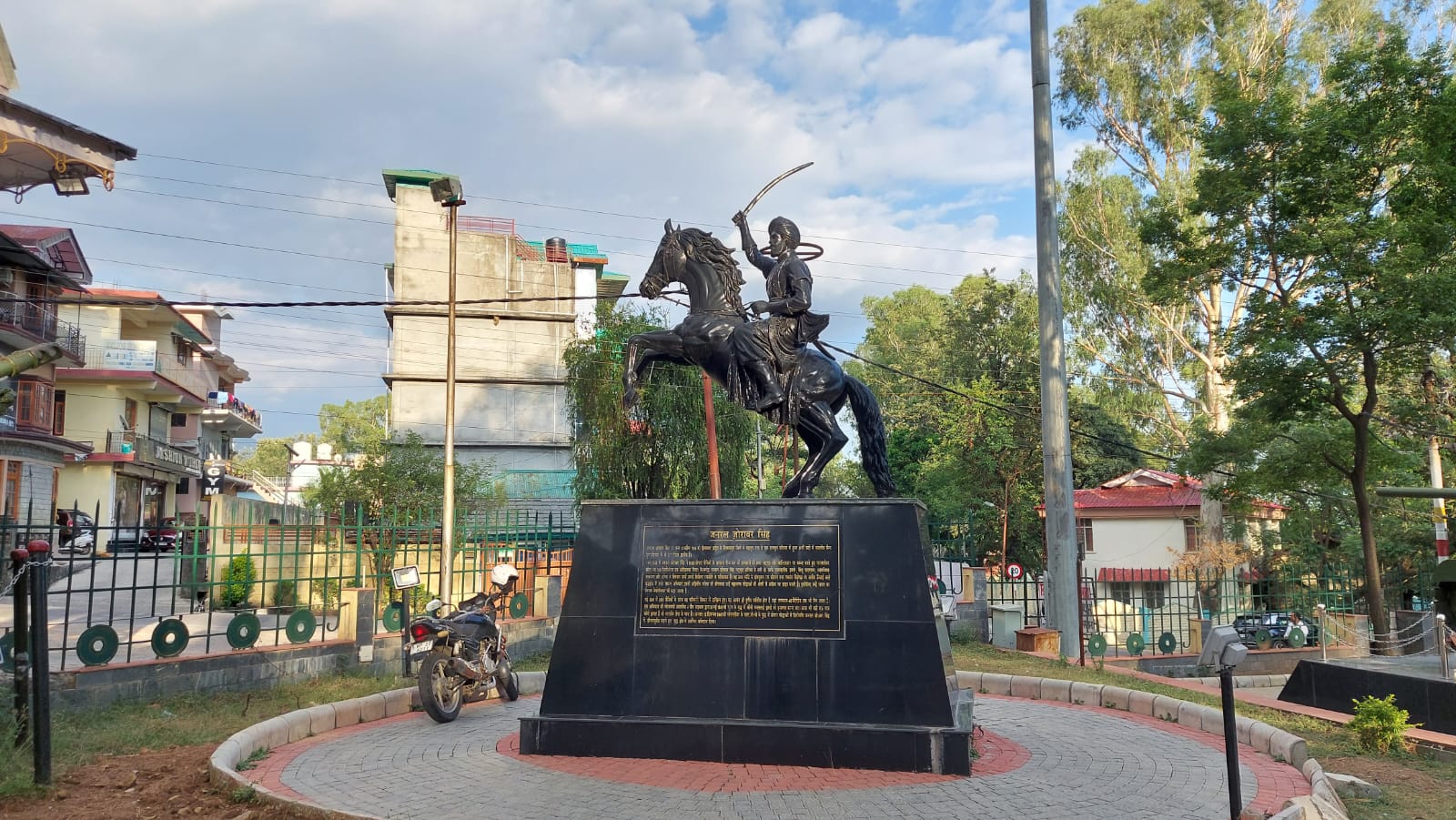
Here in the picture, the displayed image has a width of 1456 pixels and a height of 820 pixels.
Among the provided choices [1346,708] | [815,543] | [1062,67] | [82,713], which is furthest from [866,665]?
[1062,67]

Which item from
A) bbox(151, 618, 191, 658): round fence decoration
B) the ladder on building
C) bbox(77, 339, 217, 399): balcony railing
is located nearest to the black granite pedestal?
bbox(151, 618, 191, 658): round fence decoration


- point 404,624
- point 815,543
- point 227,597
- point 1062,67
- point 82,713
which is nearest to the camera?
point 815,543

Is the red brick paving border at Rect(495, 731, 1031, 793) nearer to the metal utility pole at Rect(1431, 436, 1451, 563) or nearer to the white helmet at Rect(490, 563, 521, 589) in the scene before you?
the white helmet at Rect(490, 563, 521, 589)

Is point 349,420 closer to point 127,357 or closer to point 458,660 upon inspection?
point 127,357

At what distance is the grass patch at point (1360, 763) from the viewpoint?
591 cm

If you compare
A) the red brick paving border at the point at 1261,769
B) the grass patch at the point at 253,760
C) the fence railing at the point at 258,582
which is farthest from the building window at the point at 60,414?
the red brick paving border at the point at 1261,769

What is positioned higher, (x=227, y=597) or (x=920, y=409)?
(x=920, y=409)

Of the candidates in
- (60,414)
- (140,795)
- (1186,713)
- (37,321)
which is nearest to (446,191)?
(140,795)

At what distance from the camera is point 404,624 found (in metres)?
10.9

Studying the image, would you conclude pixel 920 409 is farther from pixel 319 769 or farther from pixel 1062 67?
pixel 319 769

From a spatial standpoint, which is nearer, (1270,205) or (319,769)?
(319,769)

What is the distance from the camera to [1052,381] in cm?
1331

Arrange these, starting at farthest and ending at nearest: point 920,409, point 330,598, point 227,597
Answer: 1. point 920,409
2. point 330,598
3. point 227,597

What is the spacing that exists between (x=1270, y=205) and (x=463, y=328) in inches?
1153
